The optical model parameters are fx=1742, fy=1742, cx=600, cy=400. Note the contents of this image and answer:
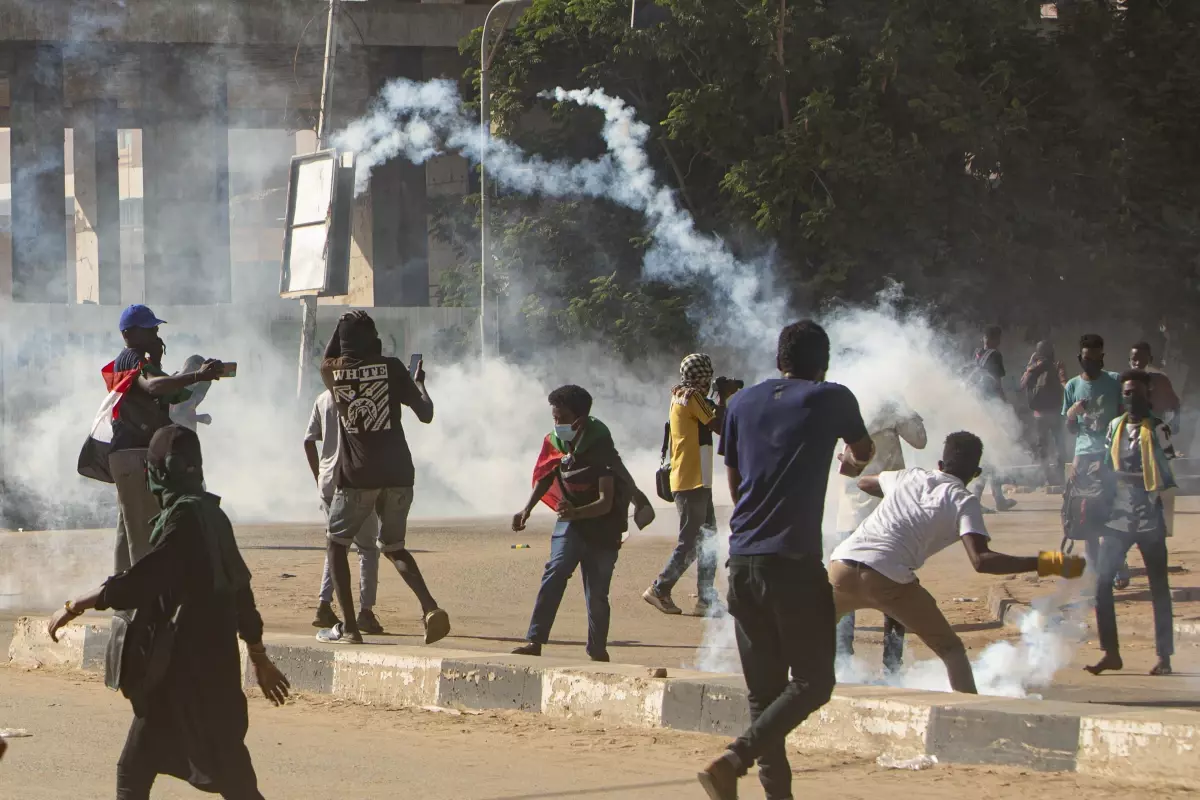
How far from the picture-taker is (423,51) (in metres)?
29.5

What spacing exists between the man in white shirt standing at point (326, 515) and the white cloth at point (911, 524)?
9.91ft

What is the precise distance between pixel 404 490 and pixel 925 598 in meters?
2.81

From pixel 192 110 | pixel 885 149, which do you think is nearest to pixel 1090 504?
pixel 885 149

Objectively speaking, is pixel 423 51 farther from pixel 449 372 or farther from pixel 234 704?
pixel 234 704

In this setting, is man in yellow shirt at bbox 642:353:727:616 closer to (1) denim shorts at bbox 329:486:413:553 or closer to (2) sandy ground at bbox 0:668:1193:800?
(1) denim shorts at bbox 329:486:413:553

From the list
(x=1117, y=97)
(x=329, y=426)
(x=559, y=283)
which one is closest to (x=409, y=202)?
(x=559, y=283)

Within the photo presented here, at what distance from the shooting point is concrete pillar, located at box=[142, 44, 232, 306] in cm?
2914

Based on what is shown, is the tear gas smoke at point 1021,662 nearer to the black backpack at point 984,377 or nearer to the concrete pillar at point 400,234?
the black backpack at point 984,377

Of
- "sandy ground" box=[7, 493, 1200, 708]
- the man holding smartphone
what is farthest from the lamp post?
the man holding smartphone

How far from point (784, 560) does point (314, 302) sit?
20.5m

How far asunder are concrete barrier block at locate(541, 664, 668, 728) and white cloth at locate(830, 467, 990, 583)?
109 cm

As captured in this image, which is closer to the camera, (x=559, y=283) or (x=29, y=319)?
(x=29, y=319)

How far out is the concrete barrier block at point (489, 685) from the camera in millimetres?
7062

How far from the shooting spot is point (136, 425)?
24.0ft
